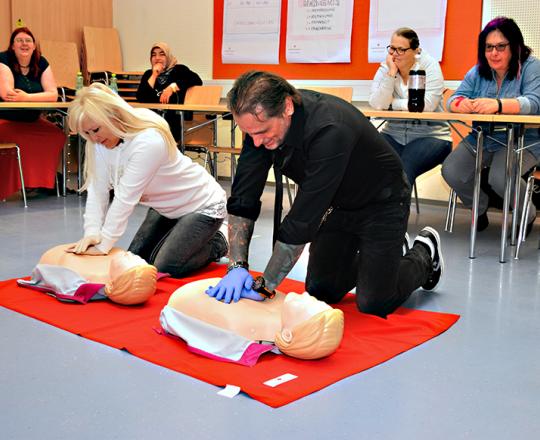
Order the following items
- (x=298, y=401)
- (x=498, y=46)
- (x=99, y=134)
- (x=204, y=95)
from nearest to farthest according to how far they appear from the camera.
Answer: (x=298, y=401), (x=99, y=134), (x=498, y=46), (x=204, y=95)

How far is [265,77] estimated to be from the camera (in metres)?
1.93

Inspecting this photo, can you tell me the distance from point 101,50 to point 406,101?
3.48 meters

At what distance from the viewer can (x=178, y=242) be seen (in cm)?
299

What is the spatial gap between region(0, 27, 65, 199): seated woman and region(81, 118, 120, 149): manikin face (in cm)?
238

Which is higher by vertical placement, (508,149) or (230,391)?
(508,149)

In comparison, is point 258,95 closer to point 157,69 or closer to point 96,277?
point 96,277

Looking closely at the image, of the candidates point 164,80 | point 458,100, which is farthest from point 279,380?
point 164,80

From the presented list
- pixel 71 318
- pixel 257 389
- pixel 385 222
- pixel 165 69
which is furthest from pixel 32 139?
pixel 257 389

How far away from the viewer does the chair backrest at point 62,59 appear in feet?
20.9

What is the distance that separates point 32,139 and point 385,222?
335cm

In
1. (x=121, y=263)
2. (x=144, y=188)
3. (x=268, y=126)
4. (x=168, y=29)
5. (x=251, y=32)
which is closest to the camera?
(x=268, y=126)

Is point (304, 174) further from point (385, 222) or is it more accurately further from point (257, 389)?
point (257, 389)

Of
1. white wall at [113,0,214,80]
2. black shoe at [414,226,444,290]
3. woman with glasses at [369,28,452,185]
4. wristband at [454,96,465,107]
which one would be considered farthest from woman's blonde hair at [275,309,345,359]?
white wall at [113,0,214,80]

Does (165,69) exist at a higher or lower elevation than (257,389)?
higher
